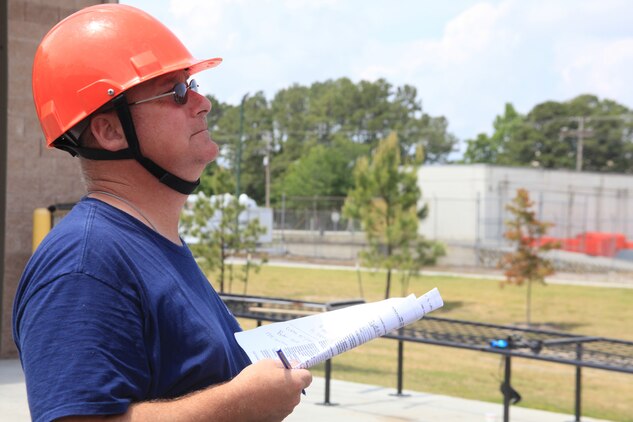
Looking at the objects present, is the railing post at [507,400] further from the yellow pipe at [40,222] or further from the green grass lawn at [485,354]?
the yellow pipe at [40,222]

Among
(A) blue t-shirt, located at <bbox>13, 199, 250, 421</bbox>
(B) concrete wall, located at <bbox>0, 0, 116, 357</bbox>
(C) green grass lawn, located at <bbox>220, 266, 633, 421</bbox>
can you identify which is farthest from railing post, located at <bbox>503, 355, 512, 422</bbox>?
(A) blue t-shirt, located at <bbox>13, 199, 250, 421</bbox>

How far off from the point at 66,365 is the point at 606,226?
62.5 meters

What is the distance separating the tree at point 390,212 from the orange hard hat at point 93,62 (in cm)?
2593

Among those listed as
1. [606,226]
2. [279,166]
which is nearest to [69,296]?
[606,226]

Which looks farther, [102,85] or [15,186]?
[15,186]

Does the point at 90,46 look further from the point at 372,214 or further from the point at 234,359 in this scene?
the point at 372,214

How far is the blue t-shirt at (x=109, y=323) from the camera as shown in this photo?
147cm

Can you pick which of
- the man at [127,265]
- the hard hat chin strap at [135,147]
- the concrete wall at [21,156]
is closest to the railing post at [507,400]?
the concrete wall at [21,156]

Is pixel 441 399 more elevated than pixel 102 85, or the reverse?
pixel 102 85

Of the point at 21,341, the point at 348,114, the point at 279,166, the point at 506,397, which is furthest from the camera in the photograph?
the point at 348,114

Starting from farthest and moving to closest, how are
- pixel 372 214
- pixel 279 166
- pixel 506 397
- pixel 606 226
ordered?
pixel 279 166
pixel 606 226
pixel 372 214
pixel 506 397

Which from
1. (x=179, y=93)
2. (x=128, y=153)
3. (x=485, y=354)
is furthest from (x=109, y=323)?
(x=485, y=354)

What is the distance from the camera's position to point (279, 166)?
9931 centimetres

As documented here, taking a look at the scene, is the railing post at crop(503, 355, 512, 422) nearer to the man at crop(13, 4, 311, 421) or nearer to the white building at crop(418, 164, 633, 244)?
the man at crop(13, 4, 311, 421)
